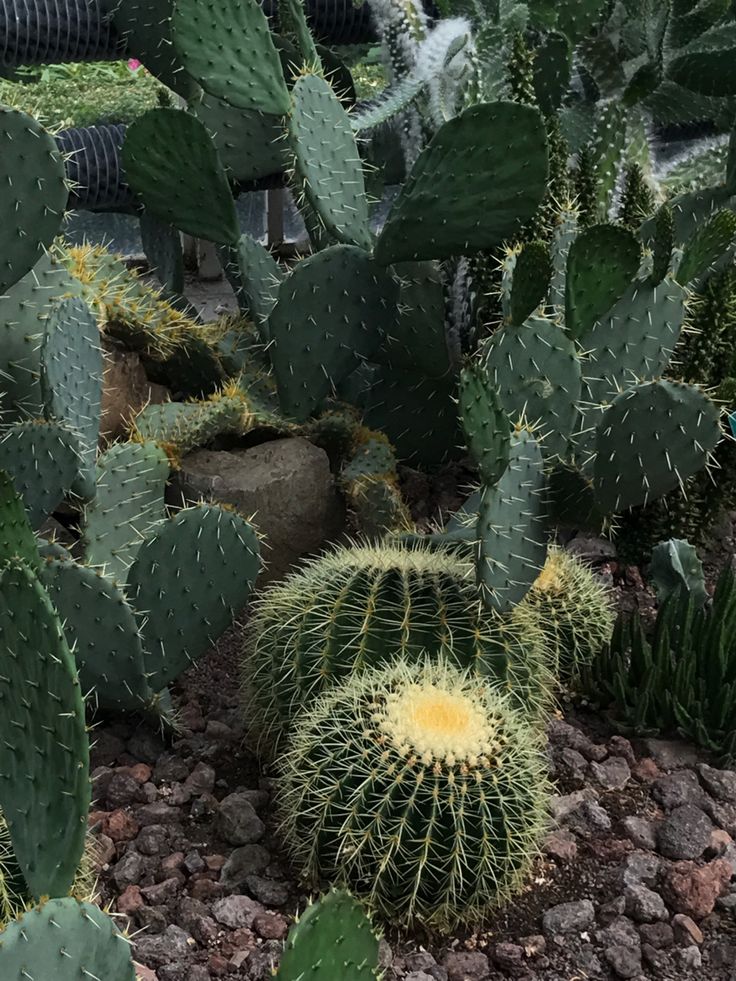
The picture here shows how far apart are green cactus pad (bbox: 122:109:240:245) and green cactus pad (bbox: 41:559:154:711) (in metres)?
1.06

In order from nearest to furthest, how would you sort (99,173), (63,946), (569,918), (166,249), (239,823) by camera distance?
1. (63,946)
2. (569,918)
3. (239,823)
4. (166,249)
5. (99,173)

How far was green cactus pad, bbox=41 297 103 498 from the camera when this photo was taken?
2.18 metres

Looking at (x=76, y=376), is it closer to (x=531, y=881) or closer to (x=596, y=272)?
(x=596, y=272)

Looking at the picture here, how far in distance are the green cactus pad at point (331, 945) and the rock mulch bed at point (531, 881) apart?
0.32m

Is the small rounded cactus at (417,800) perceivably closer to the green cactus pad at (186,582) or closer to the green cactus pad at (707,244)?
the green cactus pad at (186,582)

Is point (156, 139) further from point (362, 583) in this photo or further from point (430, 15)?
point (430, 15)

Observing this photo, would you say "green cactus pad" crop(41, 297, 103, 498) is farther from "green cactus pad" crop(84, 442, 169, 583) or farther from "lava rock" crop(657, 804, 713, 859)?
"lava rock" crop(657, 804, 713, 859)

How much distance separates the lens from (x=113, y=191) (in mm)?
3689

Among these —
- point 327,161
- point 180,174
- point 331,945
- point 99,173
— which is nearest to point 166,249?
point 99,173

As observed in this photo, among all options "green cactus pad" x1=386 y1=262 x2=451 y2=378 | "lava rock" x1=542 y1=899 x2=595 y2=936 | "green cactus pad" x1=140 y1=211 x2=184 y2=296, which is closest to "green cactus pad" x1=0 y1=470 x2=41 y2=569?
"lava rock" x1=542 y1=899 x2=595 y2=936

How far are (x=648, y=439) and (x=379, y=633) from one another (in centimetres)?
66

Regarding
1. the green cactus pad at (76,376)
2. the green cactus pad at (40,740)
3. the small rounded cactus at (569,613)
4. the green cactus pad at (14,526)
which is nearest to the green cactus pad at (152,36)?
the green cactus pad at (76,376)

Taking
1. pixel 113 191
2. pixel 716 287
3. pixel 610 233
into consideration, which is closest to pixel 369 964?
pixel 610 233

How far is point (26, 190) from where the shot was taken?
6.92 ft
